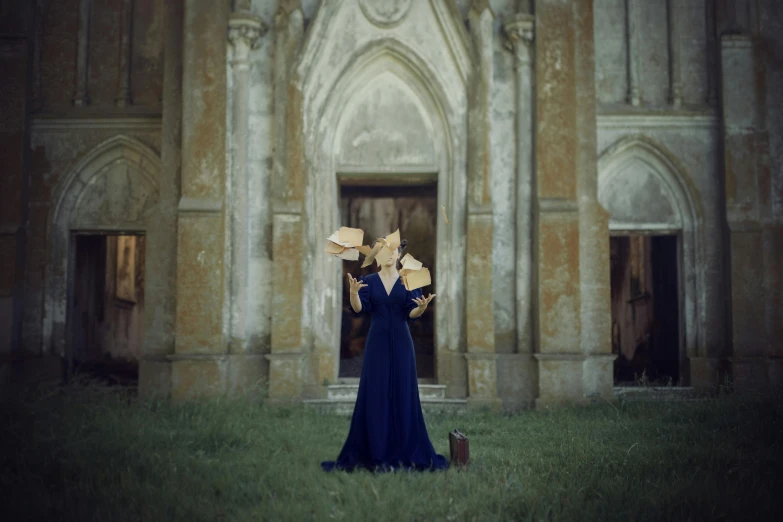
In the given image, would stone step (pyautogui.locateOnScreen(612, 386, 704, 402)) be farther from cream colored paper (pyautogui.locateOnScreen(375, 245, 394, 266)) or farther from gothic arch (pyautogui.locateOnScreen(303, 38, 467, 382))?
cream colored paper (pyautogui.locateOnScreen(375, 245, 394, 266))

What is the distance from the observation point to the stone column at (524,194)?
11383 mm

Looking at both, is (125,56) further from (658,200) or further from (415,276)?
(658,200)

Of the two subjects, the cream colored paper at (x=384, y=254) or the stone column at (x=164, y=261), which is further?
the stone column at (x=164, y=261)

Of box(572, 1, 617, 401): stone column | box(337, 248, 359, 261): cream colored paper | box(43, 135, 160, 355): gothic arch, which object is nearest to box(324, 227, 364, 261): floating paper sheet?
box(337, 248, 359, 261): cream colored paper

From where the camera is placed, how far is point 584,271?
462 inches

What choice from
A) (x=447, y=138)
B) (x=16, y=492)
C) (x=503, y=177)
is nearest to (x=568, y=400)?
(x=503, y=177)

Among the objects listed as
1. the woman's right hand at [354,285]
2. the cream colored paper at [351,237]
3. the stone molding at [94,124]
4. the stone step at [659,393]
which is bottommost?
the stone step at [659,393]

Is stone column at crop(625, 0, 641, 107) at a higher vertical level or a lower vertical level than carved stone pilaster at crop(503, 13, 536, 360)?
higher

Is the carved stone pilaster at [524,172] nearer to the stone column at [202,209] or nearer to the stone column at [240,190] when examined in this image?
the stone column at [240,190]

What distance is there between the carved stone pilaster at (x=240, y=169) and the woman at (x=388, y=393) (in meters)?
4.74

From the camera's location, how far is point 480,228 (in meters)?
11.5

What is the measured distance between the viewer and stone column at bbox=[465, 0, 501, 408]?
11258 mm

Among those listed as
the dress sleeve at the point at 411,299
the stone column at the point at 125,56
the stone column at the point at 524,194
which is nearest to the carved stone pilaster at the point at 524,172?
the stone column at the point at 524,194

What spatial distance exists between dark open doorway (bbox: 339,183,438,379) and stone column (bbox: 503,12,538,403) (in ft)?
5.50
